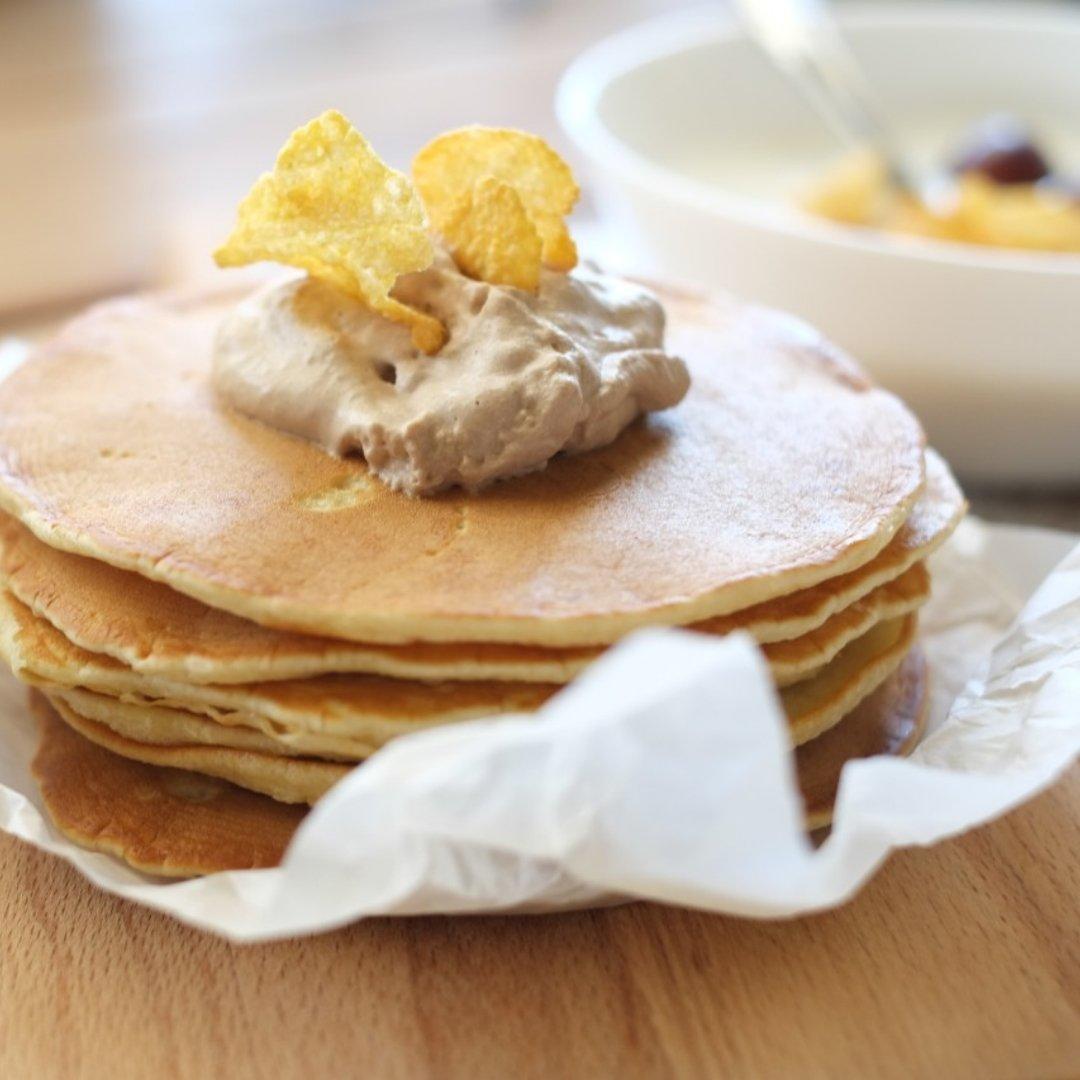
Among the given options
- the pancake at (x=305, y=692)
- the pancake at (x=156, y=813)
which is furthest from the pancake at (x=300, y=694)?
the pancake at (x=156, y=813)

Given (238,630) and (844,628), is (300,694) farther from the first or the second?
(844,628)

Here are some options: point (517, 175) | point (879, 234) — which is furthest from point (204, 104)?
point (517, 175)

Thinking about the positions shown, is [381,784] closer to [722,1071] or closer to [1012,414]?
[722,1071]

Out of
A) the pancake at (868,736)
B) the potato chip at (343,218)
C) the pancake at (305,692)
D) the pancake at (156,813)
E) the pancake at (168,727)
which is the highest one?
the potato chip at (343,218)

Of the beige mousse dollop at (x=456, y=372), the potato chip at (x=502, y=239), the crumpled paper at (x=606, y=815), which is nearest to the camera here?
the crumpled paper at (x=606, y=815)

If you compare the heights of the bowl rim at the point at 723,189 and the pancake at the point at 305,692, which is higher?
the pancake at the point at 305,692

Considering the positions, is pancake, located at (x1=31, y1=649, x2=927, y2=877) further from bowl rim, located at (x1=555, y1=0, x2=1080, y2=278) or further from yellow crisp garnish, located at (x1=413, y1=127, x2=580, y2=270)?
bowl rim, located at (x1=555, y1=0, x2=1080, y2=278)

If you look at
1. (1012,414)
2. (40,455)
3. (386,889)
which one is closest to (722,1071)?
(386,889)

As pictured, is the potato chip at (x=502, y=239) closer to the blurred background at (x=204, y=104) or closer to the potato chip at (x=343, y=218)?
the potato chip at (x=343, y=218)
